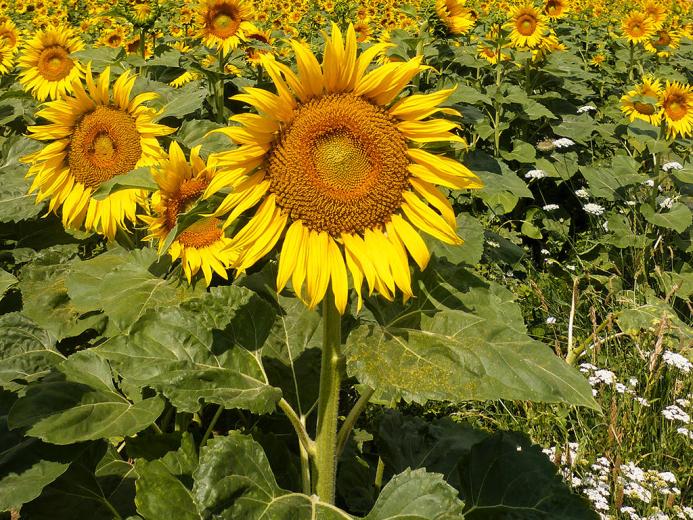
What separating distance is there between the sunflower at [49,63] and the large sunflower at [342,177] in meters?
2.89

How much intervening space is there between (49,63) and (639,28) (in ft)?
19.2

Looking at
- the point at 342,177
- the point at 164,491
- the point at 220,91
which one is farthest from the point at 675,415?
the point at 220,91

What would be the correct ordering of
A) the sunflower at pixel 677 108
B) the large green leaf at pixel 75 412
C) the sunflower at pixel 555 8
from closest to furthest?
the large green leaf at pixel 75 412, the sunflower at pixel 677 108, the sunflower at pixel 555 8

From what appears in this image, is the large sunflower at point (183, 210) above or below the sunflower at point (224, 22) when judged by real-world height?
below

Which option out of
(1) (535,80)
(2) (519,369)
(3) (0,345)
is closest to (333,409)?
(2) (519,369)

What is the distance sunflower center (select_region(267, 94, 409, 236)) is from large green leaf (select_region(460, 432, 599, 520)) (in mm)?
868

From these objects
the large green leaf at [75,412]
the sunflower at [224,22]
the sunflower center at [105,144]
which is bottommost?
the large green leaf at [75,412]

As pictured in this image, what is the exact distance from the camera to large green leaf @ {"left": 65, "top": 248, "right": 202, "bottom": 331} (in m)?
2.01

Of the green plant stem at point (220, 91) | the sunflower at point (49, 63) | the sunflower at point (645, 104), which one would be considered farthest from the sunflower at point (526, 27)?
the sunflower at point (49, 63)

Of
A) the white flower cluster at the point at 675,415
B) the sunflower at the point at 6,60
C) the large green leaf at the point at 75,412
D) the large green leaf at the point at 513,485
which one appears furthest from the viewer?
the sunflower at the point at 6,60

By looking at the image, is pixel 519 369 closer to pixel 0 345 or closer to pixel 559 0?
pixel 0 345

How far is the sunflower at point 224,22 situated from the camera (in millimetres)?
3887

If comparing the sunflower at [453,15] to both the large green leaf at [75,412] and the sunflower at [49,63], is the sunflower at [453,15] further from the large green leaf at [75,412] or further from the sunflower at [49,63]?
the large green leaf at [75,412]

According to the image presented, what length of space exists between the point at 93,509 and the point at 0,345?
62 centimetres
